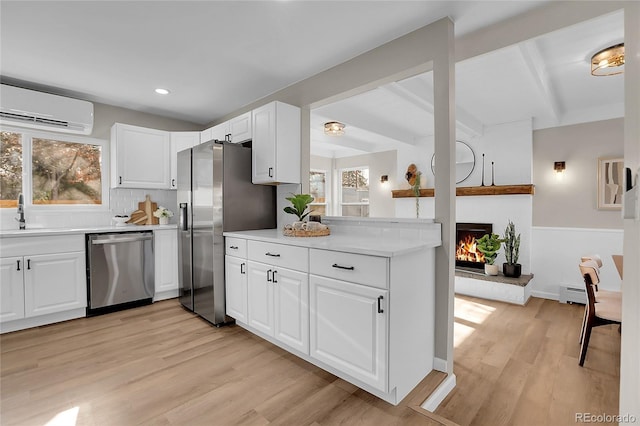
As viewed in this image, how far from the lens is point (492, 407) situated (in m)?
1.86

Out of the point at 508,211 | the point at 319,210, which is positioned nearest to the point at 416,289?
the point at 508,211

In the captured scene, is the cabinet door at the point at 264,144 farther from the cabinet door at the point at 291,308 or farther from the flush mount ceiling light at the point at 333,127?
the flush mount ceiling light at the point at 333,127

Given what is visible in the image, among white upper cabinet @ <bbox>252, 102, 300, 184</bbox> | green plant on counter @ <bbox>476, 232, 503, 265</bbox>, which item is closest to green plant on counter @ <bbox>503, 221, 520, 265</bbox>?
green plant on counter @ <bbox>476, 232, 503, 265</bbox>

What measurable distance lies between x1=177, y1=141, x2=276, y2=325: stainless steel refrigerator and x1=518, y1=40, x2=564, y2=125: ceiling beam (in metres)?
2.57

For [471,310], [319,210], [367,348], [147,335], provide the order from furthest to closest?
[319,210] < [471,310] < [147,335] < [367,348]

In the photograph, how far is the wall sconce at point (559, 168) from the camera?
415cm

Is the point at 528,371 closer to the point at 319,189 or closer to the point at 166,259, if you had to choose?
the point at 166,259

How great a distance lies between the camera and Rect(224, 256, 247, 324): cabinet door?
9.09ft

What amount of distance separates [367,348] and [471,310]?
236 centimetres

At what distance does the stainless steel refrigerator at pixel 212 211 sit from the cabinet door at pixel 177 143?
73 cm

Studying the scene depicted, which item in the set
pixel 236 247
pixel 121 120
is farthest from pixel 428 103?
pixel 121 120

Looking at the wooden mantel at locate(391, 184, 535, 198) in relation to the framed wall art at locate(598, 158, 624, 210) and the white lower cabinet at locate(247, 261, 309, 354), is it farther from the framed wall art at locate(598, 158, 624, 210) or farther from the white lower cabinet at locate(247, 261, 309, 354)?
the white lower cabinet at locate(247, 261, 309, 354)

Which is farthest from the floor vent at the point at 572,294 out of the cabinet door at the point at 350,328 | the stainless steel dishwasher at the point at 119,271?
the stainless steel dishwasher at the point at 119,271

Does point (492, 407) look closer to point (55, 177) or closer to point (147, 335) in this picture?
point (147, 335)
